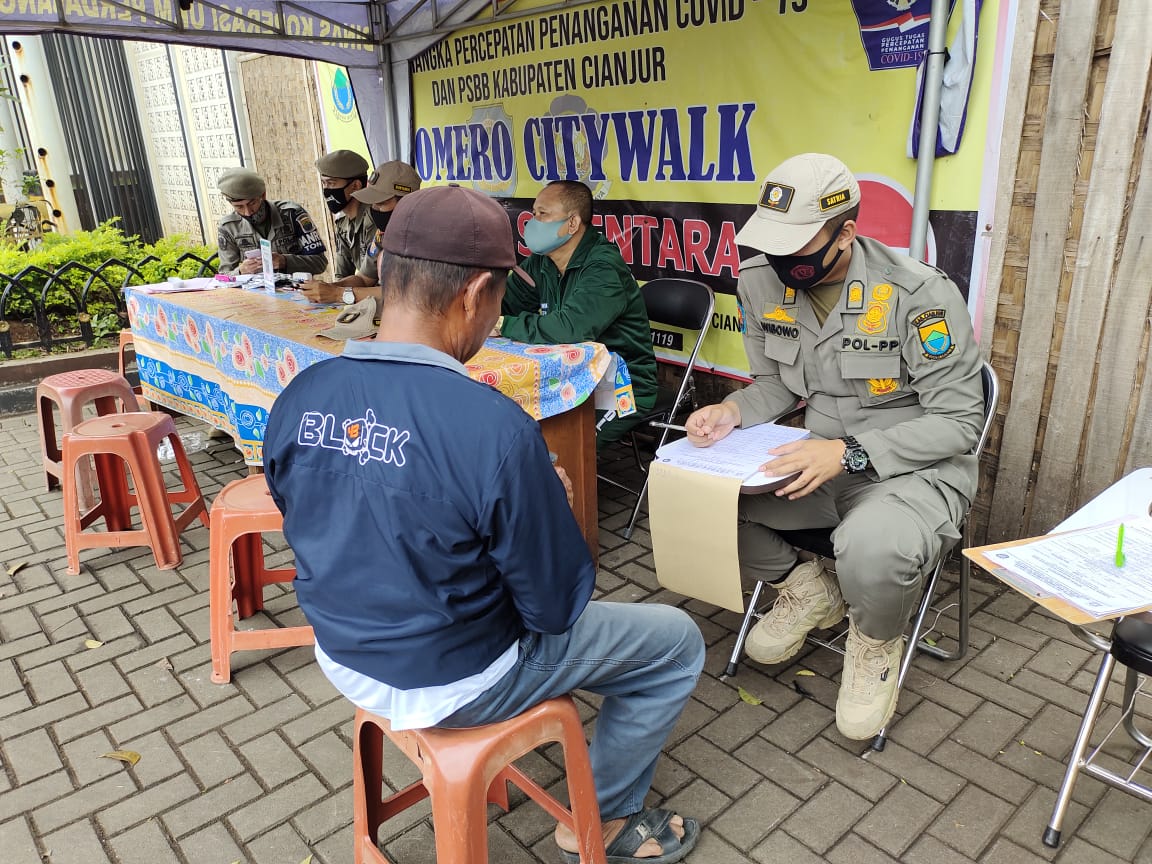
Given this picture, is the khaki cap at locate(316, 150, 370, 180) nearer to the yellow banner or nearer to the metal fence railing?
the yellow banner

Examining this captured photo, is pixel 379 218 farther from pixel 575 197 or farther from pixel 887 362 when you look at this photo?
pixel 887 362

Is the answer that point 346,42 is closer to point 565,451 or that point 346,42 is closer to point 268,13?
point 268,13

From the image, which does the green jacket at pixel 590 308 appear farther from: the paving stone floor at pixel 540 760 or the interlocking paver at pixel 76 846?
the interlocking paver at pixel 76 846

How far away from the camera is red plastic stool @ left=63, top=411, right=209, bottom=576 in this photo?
358cm

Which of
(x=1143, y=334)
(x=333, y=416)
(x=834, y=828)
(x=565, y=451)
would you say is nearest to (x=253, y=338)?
(x=565, y=451)

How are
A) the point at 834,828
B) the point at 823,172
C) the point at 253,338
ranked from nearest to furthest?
the point at 834,828
the point at 823,172
the point at 253,338

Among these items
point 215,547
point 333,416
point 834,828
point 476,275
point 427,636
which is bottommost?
point 834,828

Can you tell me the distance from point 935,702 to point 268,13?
5457mm

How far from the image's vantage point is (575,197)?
3.69 meters

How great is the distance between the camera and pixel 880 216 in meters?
3.47

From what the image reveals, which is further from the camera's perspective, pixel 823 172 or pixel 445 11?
pixel 445 11

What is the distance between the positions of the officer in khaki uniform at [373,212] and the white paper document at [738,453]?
2192 millimetres

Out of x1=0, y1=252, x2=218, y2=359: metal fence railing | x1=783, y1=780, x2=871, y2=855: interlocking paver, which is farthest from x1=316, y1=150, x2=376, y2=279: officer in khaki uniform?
x1=783, y1=780, x2=871, y2=855: interlocking paver

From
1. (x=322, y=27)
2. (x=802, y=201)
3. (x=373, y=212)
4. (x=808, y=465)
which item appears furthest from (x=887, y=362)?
(x=322, y=27)
